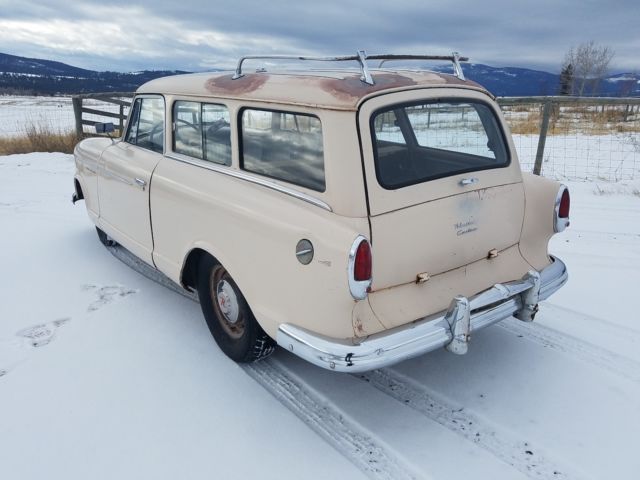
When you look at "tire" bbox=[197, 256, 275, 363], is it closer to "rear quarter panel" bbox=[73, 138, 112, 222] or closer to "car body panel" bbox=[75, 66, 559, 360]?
"car body panel" bbox=[75, 66, 559, 360]

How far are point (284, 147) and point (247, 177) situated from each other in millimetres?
324

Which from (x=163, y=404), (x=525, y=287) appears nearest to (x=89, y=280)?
(x=163, y=404)

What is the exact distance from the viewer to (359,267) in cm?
238

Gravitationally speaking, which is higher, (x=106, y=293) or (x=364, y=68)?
(x=364, y=68)

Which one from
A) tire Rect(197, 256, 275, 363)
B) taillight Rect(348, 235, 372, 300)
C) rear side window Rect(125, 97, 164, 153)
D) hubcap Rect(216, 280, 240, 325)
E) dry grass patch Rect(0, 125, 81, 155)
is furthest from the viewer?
dry grass patch Rect(0, 125, 81, 155)

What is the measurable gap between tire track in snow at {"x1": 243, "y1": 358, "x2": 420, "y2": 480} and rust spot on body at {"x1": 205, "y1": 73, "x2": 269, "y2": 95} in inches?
68.0

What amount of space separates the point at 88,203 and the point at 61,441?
3053 millimetres

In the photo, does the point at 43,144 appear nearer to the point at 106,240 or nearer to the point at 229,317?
the point at 106,240

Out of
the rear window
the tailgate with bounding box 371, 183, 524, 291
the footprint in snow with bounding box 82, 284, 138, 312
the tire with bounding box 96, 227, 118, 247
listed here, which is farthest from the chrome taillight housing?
the tire with bounding box 96, 227, 118, 247

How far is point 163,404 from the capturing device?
9.31ft

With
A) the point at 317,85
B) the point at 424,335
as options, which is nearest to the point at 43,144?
the point at 317,85

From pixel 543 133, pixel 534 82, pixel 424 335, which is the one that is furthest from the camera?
pixel 534 82

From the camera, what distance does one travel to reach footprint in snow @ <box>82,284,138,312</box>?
398 cm

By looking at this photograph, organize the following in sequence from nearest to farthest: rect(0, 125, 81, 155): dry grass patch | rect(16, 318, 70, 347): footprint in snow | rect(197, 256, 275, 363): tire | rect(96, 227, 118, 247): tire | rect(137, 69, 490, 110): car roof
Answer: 1. rect(137, 69, 490, 110): car roof
2. rect(197, 256, 275, 363): tire
3. rect(16, 318, 70, 347): footprint in snow
4. rect(96, 227, 118, 247): tire
5. rect(0, 125, 81, 155): dry grass patch
